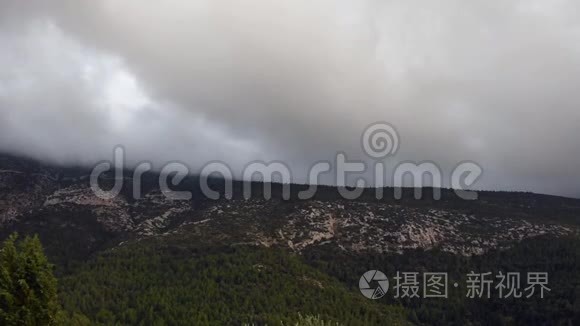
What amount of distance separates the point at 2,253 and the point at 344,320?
16717 cm

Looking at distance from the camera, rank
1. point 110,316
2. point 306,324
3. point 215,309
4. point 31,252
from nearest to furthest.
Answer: point 306,324 < point 31,252 < point 110,316 < point 215,309

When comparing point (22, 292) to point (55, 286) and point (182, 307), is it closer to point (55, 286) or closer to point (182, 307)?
point (55, 286)

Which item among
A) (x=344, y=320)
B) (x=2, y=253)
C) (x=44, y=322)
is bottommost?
(x=344, y=320)

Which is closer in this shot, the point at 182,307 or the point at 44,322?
the point at 44,322

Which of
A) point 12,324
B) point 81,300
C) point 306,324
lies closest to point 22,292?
point 12,324

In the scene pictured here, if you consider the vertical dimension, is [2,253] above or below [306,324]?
above

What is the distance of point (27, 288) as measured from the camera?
140ft

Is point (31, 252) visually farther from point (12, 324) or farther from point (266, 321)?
point (266, 321)

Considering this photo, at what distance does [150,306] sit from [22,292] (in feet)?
522

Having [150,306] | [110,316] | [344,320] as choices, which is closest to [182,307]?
[150,306]

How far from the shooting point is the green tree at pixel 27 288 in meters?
42.3

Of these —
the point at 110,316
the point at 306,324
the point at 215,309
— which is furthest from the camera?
the point at 215,309

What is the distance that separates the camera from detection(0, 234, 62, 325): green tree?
42.3 meters

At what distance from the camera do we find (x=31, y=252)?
44.5 m
